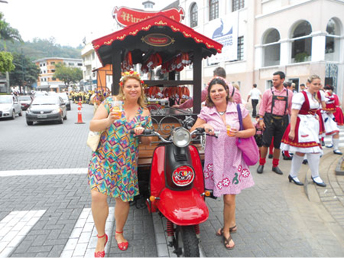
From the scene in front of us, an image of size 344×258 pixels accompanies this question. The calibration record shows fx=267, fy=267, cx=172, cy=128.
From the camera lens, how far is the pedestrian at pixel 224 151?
9.53 ft

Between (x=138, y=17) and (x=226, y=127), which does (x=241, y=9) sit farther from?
(x=226, y=127)

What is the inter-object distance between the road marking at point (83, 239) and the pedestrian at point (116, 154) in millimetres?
203

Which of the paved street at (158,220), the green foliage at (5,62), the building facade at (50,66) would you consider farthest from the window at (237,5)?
the building facade at (50,66)

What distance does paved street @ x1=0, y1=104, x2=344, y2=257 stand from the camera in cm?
295

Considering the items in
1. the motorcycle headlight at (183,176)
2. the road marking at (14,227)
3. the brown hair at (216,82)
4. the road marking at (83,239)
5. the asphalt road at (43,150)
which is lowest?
the road marking at (83,239)

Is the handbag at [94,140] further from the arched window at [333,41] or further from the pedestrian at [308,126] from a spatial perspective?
the arched window at [333,41]

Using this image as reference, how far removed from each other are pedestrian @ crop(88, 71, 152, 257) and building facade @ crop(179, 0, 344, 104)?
15.0 m

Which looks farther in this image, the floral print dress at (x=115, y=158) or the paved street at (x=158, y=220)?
the paved street at (x=158, y=220)

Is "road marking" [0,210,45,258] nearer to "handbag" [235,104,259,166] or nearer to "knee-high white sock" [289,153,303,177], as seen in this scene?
"handbag" [235,104,259,166]

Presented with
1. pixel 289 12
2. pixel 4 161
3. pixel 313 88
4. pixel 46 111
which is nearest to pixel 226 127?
pixel 313 88

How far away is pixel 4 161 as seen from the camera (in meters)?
6.79

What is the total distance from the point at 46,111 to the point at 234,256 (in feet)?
43.8

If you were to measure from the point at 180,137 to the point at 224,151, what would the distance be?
584 mm

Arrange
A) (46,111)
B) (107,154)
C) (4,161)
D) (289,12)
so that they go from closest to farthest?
(107,154)
(4,161)
(46,111)
(289,12)
